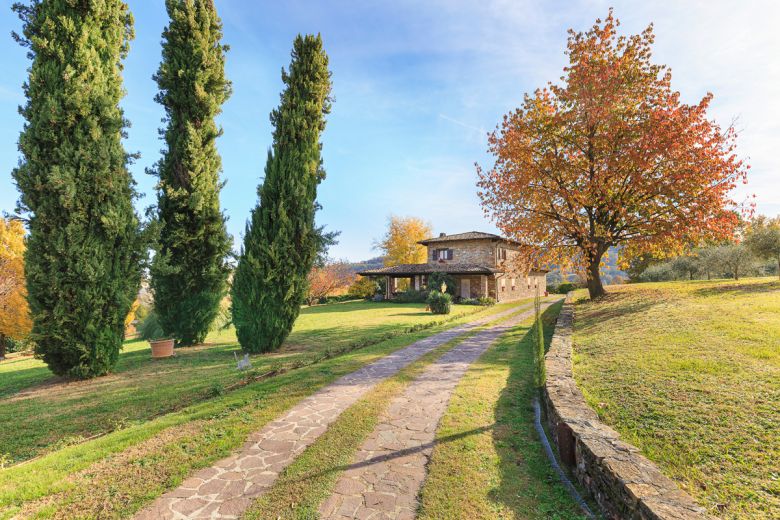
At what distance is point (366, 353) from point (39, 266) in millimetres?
8633

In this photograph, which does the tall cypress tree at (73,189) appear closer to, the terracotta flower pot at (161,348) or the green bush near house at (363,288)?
the terracotta flower pot at (161,348)

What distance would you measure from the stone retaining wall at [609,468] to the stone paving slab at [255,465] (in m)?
3.43

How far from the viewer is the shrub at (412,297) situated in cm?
3300

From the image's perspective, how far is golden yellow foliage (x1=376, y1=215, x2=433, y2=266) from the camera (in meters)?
48.0

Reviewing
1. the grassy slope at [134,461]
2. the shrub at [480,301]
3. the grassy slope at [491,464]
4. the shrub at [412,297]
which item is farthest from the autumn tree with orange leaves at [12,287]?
the shrub at [480,301]

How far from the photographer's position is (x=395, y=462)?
4320 millimetres

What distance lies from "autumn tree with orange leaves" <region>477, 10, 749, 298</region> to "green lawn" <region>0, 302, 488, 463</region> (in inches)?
370

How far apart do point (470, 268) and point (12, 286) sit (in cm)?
3263

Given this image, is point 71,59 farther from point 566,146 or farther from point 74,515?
point 566,146

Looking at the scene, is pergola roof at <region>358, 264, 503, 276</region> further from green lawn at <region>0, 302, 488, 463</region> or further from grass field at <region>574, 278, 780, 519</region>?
grass field at <region>574, 278, 780, 519</region>

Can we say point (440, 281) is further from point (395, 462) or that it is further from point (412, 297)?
point (395, 462)

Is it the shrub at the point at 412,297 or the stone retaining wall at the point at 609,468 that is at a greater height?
the shrub at the point at 412,297

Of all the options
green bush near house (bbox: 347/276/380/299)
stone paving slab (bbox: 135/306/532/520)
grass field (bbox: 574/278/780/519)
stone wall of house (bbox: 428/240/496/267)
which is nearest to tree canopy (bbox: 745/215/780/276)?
grass field (bbox: 574/278/780/519)

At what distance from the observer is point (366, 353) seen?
10578 millimetres
